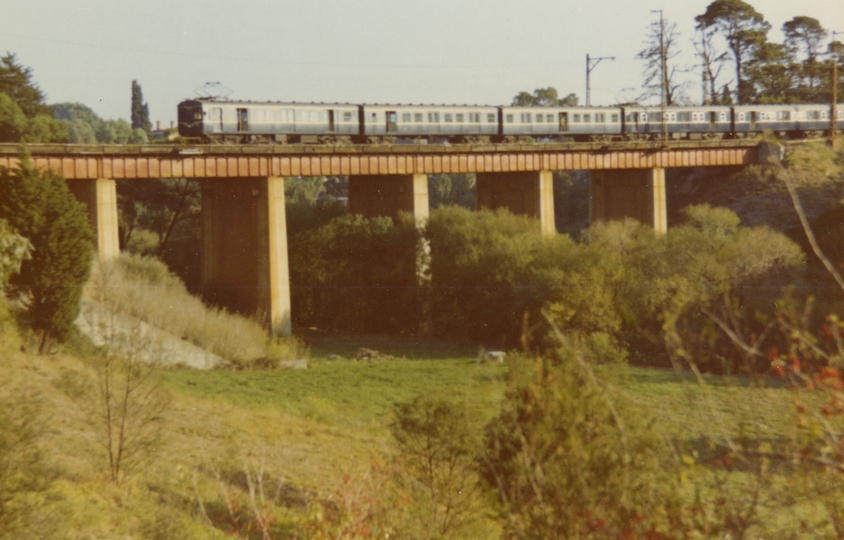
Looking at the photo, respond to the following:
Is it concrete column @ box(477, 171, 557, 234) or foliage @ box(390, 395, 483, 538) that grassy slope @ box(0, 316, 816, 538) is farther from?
concrete column @ box(477, 171, 557, 234)

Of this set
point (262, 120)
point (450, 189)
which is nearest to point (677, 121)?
point (262, 120)

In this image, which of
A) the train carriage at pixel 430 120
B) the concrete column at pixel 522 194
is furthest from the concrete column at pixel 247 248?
the concrete column at pixel 522 194

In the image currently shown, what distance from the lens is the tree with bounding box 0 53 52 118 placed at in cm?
5525

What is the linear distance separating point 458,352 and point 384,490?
88.0ft

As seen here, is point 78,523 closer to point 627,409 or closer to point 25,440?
point 25,440

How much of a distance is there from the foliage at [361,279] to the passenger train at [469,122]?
5733mm

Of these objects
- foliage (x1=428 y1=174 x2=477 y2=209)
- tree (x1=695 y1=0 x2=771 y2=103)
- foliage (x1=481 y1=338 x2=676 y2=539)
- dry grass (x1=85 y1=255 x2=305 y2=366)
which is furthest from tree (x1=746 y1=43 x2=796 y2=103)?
foliage (x1=481 y1=338 x2=676 y2=539)

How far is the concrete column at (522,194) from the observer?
53656mm

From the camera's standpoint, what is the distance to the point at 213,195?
47.1 meters

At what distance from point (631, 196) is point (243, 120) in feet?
88.1

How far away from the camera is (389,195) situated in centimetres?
5144

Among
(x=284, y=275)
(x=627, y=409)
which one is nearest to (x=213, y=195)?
(x=284, y=275)

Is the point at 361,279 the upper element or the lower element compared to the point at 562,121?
lower

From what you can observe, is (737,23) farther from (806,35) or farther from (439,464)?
(439,464)
